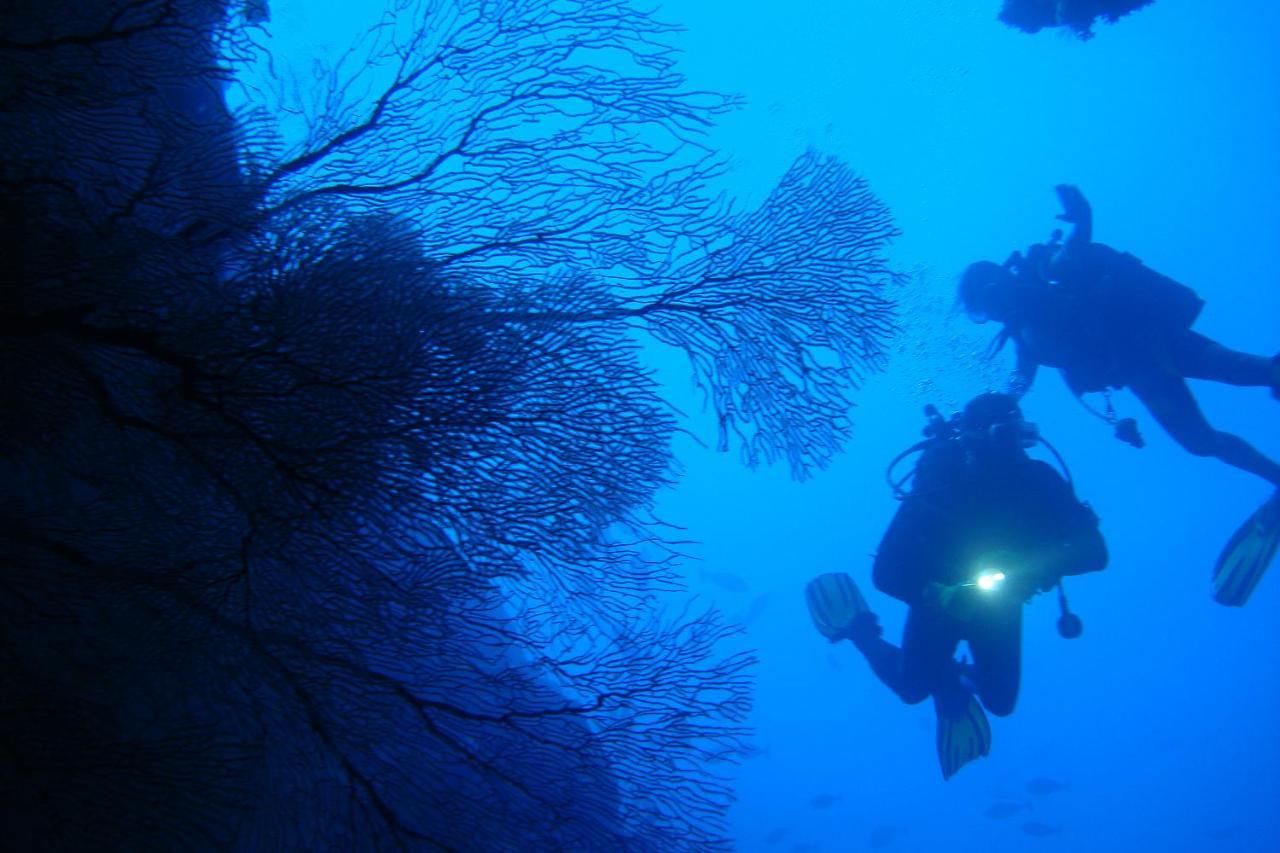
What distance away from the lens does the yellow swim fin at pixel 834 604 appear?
8547 mm

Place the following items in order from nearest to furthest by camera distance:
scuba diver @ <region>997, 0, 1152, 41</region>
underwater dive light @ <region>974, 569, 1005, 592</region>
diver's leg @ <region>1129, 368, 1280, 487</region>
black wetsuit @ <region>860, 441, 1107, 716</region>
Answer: black wetsuit @ <region>860, 441, 1107, 716</region>, underwater dive light @ <region>974, 569, 1005, 592</region>, scuba diver @ <region>997, 0, 1152, 41</region>, diver's leg @ <region>1129, 368, 1280, 487</region>

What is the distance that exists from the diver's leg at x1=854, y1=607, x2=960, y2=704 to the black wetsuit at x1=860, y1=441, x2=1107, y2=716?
0.01 metres

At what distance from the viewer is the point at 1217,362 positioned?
7105 mm

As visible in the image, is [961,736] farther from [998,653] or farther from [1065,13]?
[1065,13]

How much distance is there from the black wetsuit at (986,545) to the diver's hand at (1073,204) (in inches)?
126

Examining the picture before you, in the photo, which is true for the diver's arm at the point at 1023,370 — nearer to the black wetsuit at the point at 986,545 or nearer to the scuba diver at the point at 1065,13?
the black wetsuit at the point at 986,545

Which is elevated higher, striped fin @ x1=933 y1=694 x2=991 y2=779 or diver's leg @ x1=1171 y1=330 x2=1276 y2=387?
diver's leg @ x1=1171 y1=330 x2=1276 y2=387

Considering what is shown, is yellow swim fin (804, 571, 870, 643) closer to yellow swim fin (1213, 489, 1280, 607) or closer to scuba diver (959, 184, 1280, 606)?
scuba diver (959, 184, 1280, 606)

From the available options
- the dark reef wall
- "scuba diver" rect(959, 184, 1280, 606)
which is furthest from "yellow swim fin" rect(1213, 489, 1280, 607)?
the dark reef wall

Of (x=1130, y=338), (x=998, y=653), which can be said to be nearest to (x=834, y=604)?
(x=998, y=653)

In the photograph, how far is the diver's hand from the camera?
7.56 meters

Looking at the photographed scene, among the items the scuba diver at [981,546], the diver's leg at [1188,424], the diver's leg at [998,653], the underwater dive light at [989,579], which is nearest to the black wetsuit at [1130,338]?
the diver's leg at [1188,424]

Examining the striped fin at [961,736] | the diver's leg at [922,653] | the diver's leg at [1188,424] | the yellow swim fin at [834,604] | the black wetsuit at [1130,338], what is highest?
the black wetsuit at [1130,338]

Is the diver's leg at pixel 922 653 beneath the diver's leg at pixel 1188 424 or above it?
beneath
